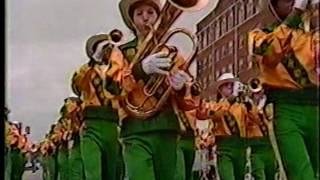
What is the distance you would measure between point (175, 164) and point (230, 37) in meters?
0.81

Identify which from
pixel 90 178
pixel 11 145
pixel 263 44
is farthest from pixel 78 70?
pixel 263 44

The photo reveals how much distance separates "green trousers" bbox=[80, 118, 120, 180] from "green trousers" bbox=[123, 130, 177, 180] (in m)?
0.45

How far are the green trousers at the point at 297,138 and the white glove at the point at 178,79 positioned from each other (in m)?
0.87

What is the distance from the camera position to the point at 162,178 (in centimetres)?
436

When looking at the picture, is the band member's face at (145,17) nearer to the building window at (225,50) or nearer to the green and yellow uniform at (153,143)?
the green and yellow uniform at (153,143)

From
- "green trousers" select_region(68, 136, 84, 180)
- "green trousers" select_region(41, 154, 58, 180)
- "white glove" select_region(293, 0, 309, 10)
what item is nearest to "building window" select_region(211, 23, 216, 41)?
"green trousers" select_region(68, 136, 84, 180)

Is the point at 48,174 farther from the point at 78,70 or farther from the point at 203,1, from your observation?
the point at 203,1

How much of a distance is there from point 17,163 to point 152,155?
7.53ft

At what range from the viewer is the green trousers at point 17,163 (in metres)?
6.11

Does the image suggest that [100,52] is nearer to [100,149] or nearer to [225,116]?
[100,149]

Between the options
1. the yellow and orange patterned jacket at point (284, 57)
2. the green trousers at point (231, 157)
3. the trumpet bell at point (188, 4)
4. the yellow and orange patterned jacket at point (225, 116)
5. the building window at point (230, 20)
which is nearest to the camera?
the yellow and orange patterned jacket at point (284, 57)

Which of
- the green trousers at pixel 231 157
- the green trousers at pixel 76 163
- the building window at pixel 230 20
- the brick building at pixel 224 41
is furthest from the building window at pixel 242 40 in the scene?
the green trousers at pixel 76 163

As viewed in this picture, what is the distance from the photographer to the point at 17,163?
6.31 meters

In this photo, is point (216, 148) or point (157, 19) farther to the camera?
point (216, 148)
